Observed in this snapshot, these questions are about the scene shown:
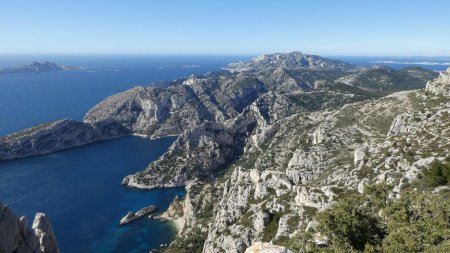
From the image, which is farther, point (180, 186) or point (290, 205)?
point (180, 186)

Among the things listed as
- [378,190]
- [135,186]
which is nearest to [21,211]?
[135,186]

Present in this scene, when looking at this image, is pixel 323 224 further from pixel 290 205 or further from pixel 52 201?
pixel 52 201

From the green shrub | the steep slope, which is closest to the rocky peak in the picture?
the steep slope

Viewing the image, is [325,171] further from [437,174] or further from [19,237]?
[19,237]

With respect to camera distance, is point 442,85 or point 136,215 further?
point 136,215

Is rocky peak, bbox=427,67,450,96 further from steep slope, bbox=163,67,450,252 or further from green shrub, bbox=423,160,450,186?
green shrub, bbox=423,160,450,186

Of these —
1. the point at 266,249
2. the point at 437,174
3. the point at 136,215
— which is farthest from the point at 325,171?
the point at 136,215

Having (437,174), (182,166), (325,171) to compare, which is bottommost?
(182,166)
